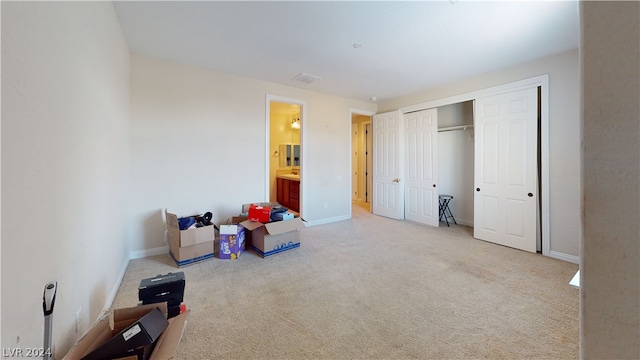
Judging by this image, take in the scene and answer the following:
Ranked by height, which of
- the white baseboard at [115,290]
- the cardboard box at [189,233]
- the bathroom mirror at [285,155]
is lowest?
the white baseboard at [115,290]

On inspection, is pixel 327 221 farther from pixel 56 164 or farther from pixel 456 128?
pixel 56 164

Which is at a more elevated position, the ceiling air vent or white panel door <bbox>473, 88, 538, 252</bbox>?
the ceiling air vent

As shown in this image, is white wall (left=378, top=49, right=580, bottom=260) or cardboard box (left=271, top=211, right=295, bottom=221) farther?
cardboard box (left=271, top=211, right=295, bottom=221)

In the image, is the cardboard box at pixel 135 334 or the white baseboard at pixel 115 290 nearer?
the cardboard box at pixel 135 334

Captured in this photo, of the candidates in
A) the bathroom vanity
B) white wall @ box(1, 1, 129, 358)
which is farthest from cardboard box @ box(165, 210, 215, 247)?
the bathroom vanity

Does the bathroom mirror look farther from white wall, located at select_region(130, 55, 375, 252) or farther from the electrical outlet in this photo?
the electrical outlet

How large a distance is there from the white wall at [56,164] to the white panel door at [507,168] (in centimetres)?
473

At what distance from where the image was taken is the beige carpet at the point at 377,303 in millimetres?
1698

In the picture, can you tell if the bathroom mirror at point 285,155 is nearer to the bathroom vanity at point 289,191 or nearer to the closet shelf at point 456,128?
the bathroom vanity at point 289,191
